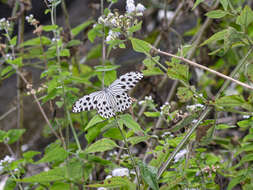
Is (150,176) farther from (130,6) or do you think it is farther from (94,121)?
(130,6)

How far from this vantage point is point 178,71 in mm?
1181

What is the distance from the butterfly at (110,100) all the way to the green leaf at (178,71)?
0.13 m

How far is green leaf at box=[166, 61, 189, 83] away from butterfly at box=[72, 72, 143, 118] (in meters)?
0.13

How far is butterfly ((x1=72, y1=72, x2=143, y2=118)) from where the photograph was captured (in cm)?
109

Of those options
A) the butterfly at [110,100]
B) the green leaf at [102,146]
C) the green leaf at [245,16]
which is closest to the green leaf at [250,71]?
the green leaf at [245,16]

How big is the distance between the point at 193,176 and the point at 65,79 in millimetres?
814

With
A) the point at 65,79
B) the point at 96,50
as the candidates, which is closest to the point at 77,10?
the point at 96,50

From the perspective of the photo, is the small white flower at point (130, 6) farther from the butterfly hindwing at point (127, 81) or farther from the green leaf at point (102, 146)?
the green leaf at point (102, 146)

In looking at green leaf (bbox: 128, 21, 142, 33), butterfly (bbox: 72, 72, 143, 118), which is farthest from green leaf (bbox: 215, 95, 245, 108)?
green leaf (bbox: 128, 21, 142, 33)

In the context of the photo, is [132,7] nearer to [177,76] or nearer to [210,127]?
[177,76]

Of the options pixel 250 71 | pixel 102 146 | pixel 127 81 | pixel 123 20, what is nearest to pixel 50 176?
pixel 102 146

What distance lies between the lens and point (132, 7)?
136 centimetres

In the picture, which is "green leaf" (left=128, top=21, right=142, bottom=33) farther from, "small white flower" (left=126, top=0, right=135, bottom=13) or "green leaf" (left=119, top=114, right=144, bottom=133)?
"green leaf" (left=119, top=114, right=144, bottom=133)

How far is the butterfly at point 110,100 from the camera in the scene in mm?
1089
